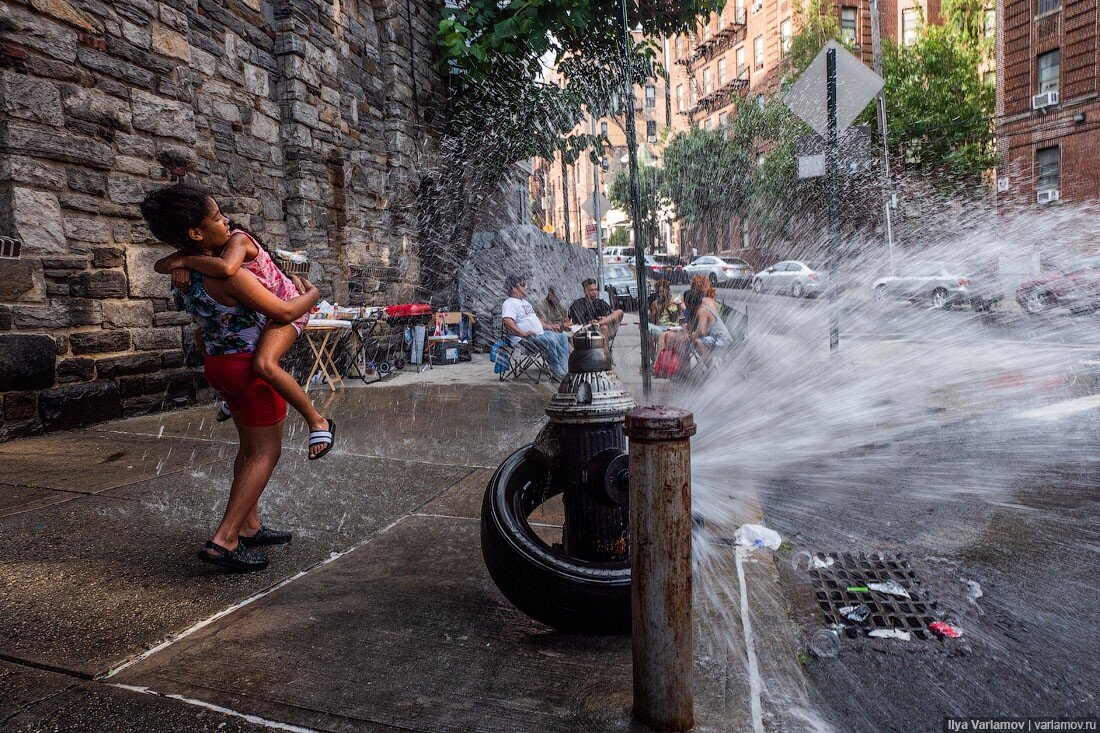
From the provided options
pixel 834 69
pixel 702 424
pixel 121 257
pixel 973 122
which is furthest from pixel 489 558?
pixel 973 122

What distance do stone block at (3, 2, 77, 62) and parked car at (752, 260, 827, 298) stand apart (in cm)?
2249

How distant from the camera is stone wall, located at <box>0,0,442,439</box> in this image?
18.5 ft

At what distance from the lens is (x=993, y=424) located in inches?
256

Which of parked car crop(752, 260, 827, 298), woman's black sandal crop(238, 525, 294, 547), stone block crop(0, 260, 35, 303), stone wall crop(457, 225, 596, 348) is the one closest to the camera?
woman's black sandal crop(238, 525, 294, 547)

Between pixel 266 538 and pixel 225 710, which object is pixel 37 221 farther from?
pixel 225 710

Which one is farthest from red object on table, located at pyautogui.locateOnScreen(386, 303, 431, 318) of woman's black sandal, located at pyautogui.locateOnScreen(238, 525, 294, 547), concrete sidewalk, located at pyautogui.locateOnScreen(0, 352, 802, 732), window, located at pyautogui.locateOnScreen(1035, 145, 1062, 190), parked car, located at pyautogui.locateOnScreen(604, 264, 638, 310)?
window, located at pyautogui.locateOnScreen(1035, 145, 1062, 190)

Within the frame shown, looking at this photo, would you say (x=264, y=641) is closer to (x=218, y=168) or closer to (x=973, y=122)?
(x=218, y=168)

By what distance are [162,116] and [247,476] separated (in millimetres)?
5261

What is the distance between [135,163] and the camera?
21.9ft

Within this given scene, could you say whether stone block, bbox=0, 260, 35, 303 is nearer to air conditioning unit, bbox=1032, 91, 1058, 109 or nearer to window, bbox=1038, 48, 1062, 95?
air conditioning unit, bbox=1032, 91, 1058, 109

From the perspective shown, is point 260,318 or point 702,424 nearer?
point 260,318

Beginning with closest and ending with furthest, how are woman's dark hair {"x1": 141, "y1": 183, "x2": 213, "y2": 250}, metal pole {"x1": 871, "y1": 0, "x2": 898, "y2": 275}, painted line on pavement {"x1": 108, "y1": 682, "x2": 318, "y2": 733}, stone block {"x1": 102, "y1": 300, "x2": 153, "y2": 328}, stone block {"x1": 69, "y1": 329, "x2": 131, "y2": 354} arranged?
painted line on pavement {"x1": 108, "y1": 682, "x2": 318, "y2": 733} → woman's dark hair {"x1": 141, "y1": 183, "x2": 213, "y2": 250} → stone block {"x1": 69, "y1": 329, "x2": 131, "y2": 354} → stone block {"x1": 102, "y1": 300, "x2": 153, "y2": 328} → metal pole {"x1": 871, "y1": 0, "x2": 898, "y2": 275}

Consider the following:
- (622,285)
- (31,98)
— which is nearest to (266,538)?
(31,98)

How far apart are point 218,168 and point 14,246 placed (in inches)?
108
